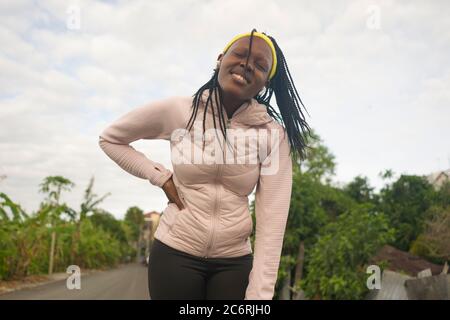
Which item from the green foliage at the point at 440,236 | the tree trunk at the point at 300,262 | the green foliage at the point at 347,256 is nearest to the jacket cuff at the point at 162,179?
the green foliage at the point at 347,256

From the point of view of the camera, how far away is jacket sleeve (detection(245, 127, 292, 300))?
146cm

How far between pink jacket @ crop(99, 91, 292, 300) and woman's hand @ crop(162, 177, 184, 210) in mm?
17

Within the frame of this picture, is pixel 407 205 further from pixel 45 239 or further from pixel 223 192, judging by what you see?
pixel 223 192

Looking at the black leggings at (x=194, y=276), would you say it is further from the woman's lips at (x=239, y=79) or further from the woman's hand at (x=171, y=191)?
the woman's lips at (x=239, y=79)

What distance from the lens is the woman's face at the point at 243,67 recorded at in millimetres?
1509

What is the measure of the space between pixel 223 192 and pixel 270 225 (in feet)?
0.64

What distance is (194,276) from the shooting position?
149 cm

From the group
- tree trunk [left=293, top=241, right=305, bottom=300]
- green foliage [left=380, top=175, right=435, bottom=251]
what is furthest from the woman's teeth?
green foliage [left=380, top=175, right=435, bottom=251]

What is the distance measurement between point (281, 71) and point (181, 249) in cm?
79

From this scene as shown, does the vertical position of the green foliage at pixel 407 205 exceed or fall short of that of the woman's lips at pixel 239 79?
it exceeds it

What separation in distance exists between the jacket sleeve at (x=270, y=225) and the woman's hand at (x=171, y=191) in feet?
0.91

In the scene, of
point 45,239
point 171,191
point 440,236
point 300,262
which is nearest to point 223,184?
point 171,191

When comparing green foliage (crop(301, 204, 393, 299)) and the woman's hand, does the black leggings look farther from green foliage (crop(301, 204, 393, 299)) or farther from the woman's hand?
green foliage (crop(301, 204, 393, 299))

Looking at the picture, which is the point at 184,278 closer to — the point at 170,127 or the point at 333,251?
the point at 170,127
